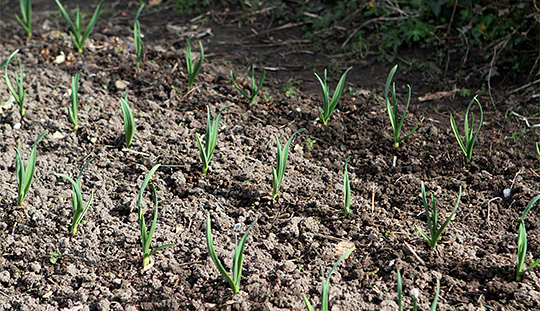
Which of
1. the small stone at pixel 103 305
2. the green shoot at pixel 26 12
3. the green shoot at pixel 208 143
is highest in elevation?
the green shoot at pixel 26 12

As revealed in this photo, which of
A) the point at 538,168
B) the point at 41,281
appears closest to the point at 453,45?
the point at 538,168

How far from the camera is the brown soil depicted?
208cm

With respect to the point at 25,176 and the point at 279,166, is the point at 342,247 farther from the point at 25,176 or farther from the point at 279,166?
the point at 25,176

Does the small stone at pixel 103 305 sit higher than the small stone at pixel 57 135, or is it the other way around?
the small stone at pixel 57 135

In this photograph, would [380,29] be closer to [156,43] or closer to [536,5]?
[536,5]

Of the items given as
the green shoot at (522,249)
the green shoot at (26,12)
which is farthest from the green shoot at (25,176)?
the green shoot at (522,249)

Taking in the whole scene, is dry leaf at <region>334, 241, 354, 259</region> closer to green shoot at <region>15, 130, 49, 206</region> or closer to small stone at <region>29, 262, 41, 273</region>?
small stone at <region>29, 262, 41, 273</region>

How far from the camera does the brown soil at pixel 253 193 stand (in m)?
2.08

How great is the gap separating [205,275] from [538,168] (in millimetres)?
1881

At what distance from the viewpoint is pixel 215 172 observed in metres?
2.71

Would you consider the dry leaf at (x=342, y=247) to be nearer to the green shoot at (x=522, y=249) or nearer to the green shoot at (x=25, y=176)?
the green shoot at (x=522, y=249)

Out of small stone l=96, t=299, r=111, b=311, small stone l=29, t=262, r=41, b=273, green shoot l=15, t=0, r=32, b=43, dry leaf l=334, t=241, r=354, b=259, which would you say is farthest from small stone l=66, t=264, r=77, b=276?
green shoot l=15, t=0, r=32, b=43

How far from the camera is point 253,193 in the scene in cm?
255

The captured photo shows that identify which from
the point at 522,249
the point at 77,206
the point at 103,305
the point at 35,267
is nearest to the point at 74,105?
the point at 77,206
